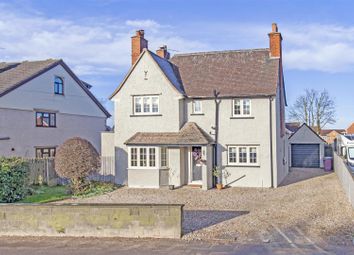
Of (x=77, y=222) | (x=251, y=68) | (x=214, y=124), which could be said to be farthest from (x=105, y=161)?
(x=77, y=222)

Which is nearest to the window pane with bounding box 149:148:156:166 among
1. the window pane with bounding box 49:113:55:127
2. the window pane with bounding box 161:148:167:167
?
the window pane with bounding box 161:148:167:167

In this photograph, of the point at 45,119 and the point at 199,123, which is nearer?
the point at 199,123

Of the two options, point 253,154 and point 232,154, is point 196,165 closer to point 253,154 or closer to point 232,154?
point 232,154

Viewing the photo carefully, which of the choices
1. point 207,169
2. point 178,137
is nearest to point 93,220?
point 207,169

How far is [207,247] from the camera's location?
10180 mm

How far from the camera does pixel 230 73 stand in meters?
24.3

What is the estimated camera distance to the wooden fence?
24059 mm

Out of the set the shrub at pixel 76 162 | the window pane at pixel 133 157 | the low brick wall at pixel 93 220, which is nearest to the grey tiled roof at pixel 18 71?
the shrub at pixel 76 162

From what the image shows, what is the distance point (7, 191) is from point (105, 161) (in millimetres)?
9338

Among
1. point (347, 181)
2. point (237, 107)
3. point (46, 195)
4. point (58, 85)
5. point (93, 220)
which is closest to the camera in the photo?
point (93, 220)

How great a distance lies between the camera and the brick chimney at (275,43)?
24.4 m

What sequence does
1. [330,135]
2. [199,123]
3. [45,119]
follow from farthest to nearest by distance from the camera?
[330,135] → [45,119] → [199,123]

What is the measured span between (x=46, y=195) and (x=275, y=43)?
52.8 feet

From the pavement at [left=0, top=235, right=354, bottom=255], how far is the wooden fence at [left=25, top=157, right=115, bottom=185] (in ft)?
41.6
